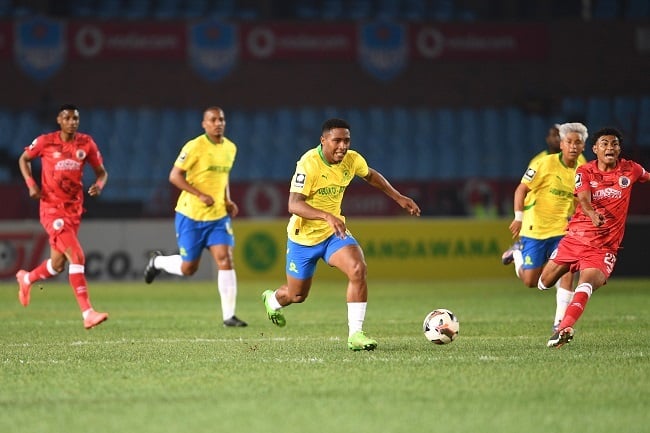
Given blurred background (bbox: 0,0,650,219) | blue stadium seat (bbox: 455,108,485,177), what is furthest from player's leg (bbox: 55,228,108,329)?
blue stadium seat (bbox: 455,108,485,177)

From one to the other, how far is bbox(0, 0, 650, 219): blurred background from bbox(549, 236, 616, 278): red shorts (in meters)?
15.8

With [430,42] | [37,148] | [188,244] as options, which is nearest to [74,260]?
[37,148]

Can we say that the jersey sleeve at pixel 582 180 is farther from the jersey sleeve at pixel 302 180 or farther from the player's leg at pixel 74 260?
the player's leg at pixel 74 260

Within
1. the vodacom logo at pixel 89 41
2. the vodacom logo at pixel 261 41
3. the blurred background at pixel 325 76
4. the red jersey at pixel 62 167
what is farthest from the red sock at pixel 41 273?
the vodacom logo at pixel 261 41

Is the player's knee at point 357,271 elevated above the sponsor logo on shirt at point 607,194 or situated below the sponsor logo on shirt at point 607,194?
below

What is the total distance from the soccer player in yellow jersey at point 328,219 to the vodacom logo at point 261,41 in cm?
1723

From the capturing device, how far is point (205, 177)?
1315 cm

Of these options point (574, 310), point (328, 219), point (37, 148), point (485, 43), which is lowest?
point (574, 310)

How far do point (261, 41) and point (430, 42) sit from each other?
13.2 ft

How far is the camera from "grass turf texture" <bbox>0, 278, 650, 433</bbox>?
6488mm

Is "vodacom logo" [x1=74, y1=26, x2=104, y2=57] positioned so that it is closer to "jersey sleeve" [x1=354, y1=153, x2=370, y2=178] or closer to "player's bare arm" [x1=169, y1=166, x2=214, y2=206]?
"player's bare arm" [x1=169, y1=166, x2=214, y2=206]

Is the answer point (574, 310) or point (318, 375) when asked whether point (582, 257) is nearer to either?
point (574, 310)

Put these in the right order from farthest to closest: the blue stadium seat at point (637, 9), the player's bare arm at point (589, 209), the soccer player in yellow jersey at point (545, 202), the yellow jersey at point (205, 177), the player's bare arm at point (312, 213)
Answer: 1. the blue stadium seat at point (637, 9)
2. the yellow jersey at point (205, 177)
3. the soccer player in yellow jersey at point (545, 202)
4. the player's bare arm at point (589, 209)
5. the player's bare arm at point (312, 213)

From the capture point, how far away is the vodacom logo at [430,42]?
27.5 meters
